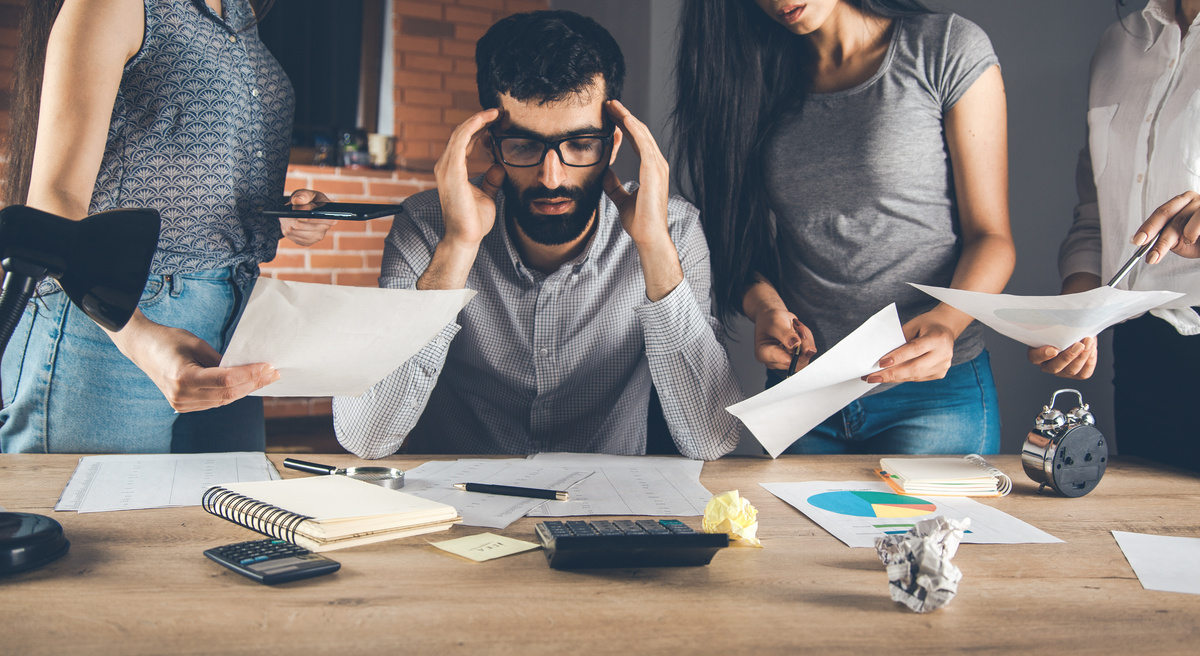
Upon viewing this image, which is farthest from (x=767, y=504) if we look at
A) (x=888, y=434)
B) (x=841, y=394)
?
(x=888, y=434)

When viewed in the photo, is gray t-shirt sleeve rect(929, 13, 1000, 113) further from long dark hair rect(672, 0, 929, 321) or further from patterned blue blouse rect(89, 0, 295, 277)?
patterned blue blouse rect(89, 0, 295, 277)

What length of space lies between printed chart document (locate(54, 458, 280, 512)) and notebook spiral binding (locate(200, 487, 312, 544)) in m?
0.07

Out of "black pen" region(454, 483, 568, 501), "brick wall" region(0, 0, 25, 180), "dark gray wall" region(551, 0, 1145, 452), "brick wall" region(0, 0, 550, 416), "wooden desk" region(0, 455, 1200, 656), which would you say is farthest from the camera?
"brick wall" region(0, 0, 550, 416)

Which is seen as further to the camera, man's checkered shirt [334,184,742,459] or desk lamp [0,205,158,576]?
man's checkered shirt [334,184,742,459]

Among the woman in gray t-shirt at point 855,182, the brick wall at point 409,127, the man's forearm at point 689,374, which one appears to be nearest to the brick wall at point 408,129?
the brick wall at point 409,127

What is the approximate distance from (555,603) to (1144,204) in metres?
1.22

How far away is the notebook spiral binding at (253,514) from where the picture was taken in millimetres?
735

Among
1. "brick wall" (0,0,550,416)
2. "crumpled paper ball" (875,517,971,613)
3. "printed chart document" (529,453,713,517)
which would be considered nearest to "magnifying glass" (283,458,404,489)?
Result: "printed chart document" (529,453,713,517)

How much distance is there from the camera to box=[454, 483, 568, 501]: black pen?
0.90m

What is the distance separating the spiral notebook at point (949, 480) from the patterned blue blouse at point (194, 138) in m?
1.08

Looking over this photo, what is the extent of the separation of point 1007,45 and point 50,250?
243 cm

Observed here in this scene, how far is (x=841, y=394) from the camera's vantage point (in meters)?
1.05

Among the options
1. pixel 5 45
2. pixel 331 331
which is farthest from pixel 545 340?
pixel 5 45

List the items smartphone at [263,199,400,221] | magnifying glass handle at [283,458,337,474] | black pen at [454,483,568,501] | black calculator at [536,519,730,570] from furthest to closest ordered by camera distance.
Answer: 1. smartphone at [263,199,400,221]
2. magnifying glass handle at [283,458,337,474]
3. black pen at [454,483,568,501]
4. black calculator at [536,519,730,570]
